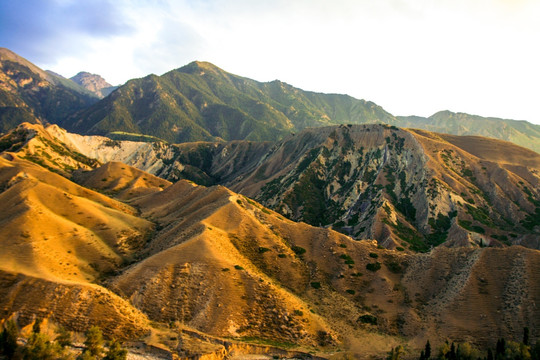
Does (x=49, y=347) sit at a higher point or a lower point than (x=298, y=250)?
lower

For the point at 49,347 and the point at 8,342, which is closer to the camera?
the point at 49,347

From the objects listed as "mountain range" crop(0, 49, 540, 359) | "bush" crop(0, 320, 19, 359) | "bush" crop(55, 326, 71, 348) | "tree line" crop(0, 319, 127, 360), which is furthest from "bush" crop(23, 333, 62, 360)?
"mountain range" crop(0, 49, 540, 359)

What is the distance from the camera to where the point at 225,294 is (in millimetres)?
55469

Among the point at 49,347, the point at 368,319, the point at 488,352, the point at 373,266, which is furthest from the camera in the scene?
the point at 373,266

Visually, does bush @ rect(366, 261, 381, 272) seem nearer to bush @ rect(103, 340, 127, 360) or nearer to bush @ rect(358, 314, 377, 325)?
bush @ rect(358, 314, 377, 325)

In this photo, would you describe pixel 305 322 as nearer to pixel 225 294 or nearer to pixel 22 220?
pixel 225 294

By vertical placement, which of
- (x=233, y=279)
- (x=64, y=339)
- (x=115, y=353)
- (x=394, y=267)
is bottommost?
(x=64, y=339)

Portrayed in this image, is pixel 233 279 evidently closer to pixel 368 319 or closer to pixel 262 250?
pixel 262 250

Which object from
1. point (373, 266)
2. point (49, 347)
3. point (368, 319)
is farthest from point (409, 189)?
point (49, 347)

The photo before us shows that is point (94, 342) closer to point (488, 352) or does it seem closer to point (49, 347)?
point (49, 347)

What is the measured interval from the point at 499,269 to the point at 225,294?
47.1m

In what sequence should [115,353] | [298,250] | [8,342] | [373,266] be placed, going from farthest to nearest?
Result: [298,250] < [373,266] < [115,353] < [8,342]

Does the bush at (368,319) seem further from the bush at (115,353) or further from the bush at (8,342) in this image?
the bush at (8,342)

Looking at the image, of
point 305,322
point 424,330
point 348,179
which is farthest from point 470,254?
point 348,179
